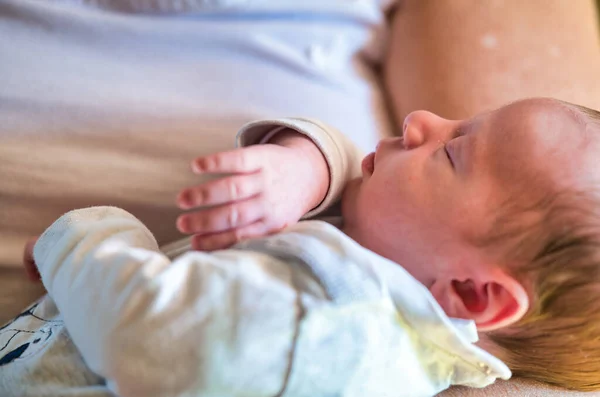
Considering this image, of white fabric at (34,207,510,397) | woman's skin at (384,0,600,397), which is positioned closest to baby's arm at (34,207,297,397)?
white fabric at (34,207,510,397)

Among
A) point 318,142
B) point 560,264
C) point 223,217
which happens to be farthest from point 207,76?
point 560,264

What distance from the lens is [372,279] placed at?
0.50 metres

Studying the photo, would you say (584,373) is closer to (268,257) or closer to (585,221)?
(585,221)

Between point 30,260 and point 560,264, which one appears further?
point 30,260

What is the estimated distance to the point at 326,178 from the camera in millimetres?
717

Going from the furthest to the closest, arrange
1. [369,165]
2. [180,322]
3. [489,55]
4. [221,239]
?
1. [489,55]
2. [369,165]
3. [221,239]
4. [180,322]

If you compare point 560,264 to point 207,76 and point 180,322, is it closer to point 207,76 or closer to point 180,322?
point 180,322

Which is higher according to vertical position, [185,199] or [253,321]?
[185,199]

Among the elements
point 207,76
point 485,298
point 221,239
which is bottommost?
point 485,298

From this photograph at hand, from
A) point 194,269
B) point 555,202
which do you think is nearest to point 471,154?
point 555,202

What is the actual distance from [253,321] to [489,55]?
63 cm

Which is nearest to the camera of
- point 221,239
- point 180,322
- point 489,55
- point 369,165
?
point 180,322

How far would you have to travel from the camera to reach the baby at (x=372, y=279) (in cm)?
48

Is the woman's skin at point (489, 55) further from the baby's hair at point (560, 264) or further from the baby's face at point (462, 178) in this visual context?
the baby's hair at point (560, 264)
